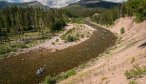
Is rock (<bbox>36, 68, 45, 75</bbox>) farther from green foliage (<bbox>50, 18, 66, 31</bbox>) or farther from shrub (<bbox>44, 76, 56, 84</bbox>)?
green foliage (<bbox>50, 18, 66, 31</bbox>)

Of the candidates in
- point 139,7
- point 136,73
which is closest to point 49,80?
point 136,73

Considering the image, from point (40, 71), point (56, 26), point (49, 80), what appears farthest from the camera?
point (56, 26)

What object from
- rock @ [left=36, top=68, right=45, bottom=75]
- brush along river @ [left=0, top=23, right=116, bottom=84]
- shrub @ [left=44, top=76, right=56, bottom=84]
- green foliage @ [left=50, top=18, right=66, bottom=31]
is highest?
shrub @ [left=44, top=76, right=56, bottom=84]

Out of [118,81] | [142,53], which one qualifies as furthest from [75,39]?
[118,81]

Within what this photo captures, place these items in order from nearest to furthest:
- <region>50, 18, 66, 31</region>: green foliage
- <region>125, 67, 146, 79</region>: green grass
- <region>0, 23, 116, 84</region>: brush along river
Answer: <region>125, 67, 146, 79</region>: green grass → <region>0, 23, 116, 84</region>: brush along river → <region>50, 18, 66, 31</region>: green foliage

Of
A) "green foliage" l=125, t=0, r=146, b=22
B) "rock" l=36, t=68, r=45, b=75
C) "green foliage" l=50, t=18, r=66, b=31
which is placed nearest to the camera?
"green foliage" l=125, t=0, r=146, b=22

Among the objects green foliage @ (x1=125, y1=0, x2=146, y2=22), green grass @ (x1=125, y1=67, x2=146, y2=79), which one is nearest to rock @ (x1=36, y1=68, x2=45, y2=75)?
green foliage @ (x1=125, y1=0, x2=146, y2=22)

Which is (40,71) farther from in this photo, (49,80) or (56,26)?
(56,26)

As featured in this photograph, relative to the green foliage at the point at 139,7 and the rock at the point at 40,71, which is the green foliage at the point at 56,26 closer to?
the rock at the point at 40,71
